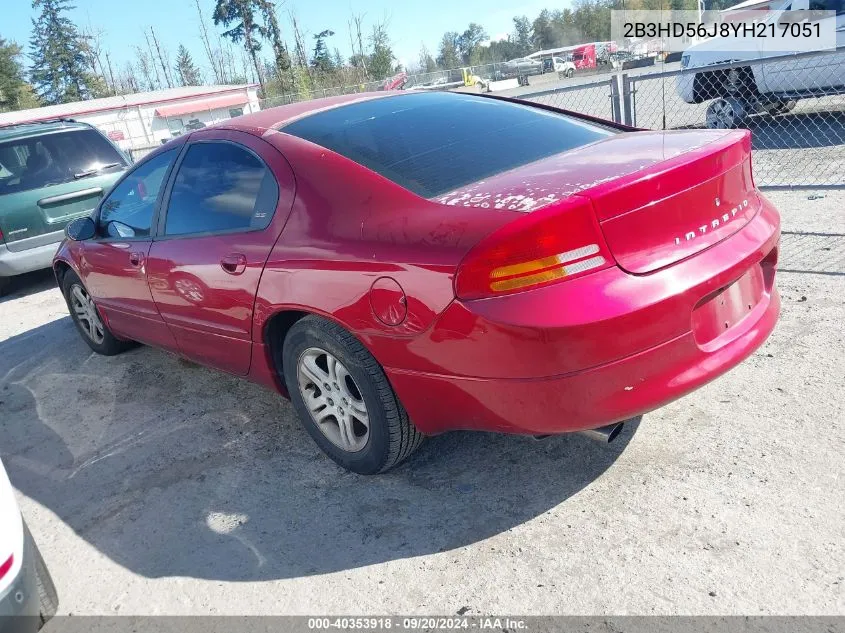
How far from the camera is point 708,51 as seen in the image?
10664mm

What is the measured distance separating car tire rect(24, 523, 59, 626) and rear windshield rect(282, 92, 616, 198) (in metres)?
1.78

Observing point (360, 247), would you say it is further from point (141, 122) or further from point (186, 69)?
point (186, 69)

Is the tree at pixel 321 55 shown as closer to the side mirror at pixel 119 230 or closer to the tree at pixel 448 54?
the tree at pixel 448 54

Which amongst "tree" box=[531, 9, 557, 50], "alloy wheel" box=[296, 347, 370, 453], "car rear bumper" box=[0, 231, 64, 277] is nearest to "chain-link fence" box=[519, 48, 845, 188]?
"alloy wheel" box=[296, 347, 370, 453]

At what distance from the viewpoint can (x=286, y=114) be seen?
344 centimetres

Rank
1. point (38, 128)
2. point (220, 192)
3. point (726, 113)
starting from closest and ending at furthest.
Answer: point (220, 192) < point (38, 128) < point (726, 113)

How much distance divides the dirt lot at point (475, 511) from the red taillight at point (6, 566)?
0.59m

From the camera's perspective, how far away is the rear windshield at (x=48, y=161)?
7322 millimetres

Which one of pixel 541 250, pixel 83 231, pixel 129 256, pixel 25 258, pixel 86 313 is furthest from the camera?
pixel 25 258

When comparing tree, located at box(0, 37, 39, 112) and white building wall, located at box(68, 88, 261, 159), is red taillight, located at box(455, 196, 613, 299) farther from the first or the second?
tree, located at box(0, 37, 39, 112)

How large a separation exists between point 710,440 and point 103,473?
2818 mm

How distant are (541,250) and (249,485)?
1.77 metres

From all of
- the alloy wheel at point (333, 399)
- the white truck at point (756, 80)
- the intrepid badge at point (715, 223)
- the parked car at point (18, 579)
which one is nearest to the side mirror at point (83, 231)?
the alloy wheel at point (333, 399)

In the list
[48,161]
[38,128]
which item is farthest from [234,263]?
[38,128]
